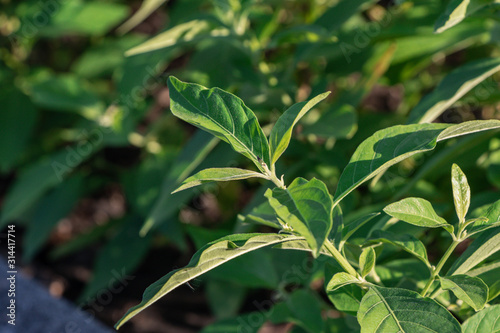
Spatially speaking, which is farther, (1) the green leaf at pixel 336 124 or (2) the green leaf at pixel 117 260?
(2) the green leaf at pixel 117 260

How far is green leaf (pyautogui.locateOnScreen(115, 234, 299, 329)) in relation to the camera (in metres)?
0.52

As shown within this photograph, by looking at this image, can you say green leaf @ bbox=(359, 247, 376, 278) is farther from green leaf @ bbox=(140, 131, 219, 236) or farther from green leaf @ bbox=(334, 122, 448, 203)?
green leaf @ bbox=(140, 131, 219, 236)

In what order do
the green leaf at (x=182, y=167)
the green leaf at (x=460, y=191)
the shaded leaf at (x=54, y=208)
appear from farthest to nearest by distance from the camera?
1. the shaded leaf at (x=54, y=208)
2. the green leaf at (x=182, y=167)
3. the green leaf at (x=460, y=191)

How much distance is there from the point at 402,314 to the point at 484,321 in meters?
0.10

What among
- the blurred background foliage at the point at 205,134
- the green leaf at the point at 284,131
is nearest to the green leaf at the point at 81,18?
the blurred background foliage at the point at 205,134

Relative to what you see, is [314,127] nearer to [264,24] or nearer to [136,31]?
[264,24]

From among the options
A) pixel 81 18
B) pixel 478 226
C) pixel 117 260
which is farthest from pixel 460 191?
pixel 81 18

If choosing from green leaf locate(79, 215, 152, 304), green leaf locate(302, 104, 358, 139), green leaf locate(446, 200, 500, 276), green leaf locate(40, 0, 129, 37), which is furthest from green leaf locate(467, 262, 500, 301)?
green leaf locate(40, 0, 129, 37)

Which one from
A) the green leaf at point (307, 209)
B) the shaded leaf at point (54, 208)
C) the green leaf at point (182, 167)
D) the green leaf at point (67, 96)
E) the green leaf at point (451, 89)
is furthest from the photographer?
the shaded leaf at point (54, 208)

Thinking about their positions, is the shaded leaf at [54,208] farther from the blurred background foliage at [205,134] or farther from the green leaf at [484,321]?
the green leaf at [484,321]

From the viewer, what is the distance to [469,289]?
1.81ft

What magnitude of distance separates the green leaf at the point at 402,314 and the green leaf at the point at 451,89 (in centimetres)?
33

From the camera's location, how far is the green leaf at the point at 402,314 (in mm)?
530

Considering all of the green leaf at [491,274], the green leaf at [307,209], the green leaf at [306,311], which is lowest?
the green leaf at [306,311]
